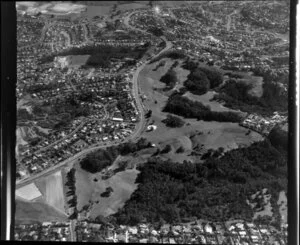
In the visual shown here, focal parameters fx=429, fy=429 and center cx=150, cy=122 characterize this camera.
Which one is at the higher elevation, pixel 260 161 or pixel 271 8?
pixel 271 8

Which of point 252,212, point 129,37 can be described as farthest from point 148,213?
point 129,37

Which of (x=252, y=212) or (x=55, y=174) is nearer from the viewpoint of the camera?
(x=252, y=212)

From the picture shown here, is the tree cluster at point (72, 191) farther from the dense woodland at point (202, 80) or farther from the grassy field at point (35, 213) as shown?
the dense woodland at point (202, 80)

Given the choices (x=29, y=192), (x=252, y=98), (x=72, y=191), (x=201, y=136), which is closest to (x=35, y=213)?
(x=29, y=192)

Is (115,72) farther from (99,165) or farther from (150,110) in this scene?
(99,165)

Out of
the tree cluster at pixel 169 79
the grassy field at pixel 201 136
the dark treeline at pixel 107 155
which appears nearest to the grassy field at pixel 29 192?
the dark treeline at pixel 107 155

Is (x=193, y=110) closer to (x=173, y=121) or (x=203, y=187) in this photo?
(x=173, y=121)

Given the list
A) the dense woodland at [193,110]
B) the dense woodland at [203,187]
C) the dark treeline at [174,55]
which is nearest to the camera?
the dense woodland at [203,187]

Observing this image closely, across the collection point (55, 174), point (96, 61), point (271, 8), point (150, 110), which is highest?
point (271, 8)
